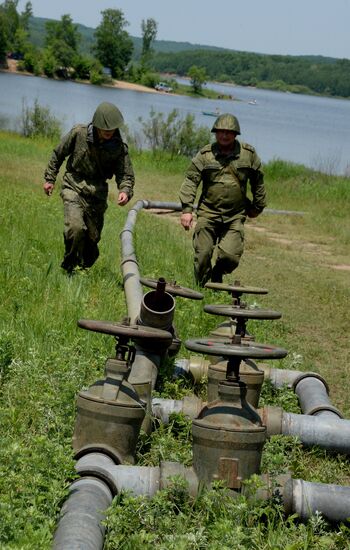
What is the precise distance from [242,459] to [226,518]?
340 millimetres

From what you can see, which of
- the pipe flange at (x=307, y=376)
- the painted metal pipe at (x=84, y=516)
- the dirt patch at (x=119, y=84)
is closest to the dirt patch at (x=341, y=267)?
the pipe flange at (x=307, y=376)

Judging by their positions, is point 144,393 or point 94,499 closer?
point 94,499

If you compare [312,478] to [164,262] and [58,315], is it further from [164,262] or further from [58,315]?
[164,262]

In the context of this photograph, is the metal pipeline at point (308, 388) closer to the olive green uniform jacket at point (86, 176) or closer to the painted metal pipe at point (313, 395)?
the painted metal pipe at point (313, 395)

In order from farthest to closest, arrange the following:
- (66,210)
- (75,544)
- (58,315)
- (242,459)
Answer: (66,210) → (58,315) → (242,459) → (75,544)

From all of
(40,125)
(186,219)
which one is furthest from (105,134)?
(40,125)

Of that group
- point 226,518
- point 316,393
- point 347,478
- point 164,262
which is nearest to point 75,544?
point 226,518

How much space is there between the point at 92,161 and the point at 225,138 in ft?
4.17

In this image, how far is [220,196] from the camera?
30.6 feet

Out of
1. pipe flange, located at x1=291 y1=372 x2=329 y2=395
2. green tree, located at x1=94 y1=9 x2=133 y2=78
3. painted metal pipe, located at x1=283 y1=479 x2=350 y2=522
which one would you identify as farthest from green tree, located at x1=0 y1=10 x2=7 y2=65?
painted metal pipe, located at x1=283 y1=479 x2=350 y2=522

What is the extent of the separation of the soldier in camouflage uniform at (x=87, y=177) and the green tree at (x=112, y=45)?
138 metres

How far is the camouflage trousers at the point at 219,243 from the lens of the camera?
932 cm

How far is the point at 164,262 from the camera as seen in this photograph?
35.9 feet

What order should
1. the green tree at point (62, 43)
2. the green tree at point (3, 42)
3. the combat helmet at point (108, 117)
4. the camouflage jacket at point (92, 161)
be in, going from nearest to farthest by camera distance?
1. the combat helmet at point (108, 117)
2. the camouflage jacket at point (92, 161)
3. the green tree at point (62, 43)
4. the green tree at point (3, 42)
